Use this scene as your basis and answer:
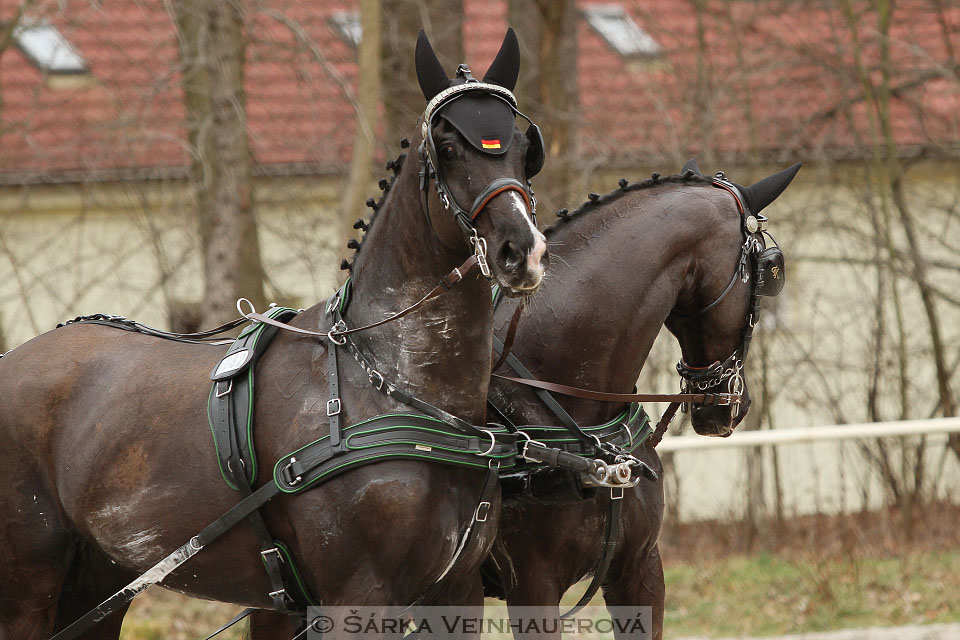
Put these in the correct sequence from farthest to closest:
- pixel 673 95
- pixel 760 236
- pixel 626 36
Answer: pixel 626 36, pixel 673 95, pixel 760 236

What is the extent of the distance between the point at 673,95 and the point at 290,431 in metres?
6.76

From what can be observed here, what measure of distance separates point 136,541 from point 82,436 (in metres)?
0.37

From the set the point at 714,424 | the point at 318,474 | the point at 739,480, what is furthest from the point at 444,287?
the point at 739,480

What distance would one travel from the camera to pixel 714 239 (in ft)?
11.6

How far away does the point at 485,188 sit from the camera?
2.67 meters

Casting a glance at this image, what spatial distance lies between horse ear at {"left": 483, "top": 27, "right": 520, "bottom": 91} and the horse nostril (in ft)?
1.74

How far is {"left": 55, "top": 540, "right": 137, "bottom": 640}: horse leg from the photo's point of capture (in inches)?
139

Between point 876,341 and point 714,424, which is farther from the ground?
point 876,341

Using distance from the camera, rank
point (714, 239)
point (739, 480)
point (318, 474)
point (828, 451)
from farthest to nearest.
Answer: point (828, 451)
point (739, 480)
point (714, 239)
point (318, 474)

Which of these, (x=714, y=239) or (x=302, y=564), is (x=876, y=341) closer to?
(x=714, y=239)

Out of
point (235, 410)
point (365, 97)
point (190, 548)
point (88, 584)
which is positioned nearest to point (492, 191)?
point (235, 410)

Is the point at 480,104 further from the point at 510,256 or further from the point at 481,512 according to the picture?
the point at 481,512

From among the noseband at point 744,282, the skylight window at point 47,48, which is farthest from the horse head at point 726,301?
the skylight window at point 47,48

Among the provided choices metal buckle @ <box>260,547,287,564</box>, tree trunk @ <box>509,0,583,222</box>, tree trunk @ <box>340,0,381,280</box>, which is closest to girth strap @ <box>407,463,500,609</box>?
metal buckle @ <box>260,547,287,564</box>
